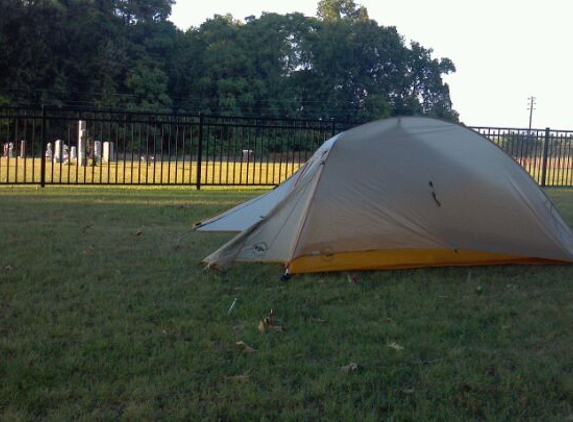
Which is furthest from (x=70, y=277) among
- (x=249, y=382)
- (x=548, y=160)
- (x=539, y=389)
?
(x=548, y=160)

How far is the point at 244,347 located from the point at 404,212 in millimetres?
2707

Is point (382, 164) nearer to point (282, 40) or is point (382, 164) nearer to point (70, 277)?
point (70, 277)

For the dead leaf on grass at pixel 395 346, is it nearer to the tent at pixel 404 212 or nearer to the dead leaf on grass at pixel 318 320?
the dead leaf on grass at pixel 318 320

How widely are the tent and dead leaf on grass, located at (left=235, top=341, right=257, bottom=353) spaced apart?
1861 millimetres

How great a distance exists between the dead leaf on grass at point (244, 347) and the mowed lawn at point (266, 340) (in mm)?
31

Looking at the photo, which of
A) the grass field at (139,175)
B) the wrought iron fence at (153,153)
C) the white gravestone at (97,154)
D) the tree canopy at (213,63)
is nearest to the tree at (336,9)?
the tree canopy at (213,63)

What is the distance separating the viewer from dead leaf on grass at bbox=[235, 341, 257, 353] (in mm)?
4406

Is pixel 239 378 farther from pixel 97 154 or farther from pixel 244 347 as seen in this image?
pixel 97 154

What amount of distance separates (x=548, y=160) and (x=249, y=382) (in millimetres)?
14843

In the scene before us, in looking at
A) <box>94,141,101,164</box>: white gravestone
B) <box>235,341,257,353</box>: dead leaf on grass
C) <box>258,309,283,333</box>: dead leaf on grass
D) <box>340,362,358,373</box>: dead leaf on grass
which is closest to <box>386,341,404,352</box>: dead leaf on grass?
<box>340,362,358,373</box>: dead leaf on grass

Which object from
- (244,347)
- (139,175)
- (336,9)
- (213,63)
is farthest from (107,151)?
(336,9)

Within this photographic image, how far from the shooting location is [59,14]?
44.5 metres

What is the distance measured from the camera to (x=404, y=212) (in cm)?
661

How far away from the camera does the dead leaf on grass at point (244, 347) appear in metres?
4.41
